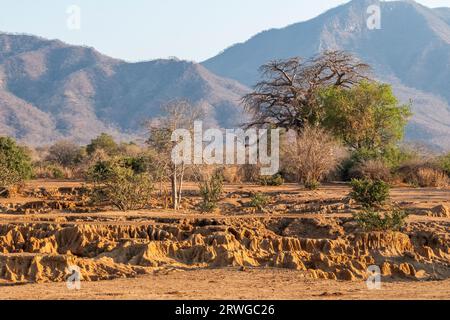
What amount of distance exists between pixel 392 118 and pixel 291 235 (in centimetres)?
2244

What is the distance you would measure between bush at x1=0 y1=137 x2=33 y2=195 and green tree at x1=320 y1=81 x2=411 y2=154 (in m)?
15.4

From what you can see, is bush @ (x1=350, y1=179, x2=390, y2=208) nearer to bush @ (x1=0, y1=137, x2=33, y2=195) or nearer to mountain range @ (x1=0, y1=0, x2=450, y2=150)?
bush @ (x1=0, y1=137, x2=33, y2=195)

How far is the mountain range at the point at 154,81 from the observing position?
119938 millimetres

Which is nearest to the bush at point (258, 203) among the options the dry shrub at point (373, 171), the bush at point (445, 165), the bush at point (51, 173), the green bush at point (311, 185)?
the green bush at point (311, 185)

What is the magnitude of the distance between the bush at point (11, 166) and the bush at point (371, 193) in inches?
507

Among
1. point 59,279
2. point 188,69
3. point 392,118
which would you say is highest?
point 188,69

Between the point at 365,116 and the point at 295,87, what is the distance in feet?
14.6

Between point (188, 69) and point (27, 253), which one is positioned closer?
point (27, 253)

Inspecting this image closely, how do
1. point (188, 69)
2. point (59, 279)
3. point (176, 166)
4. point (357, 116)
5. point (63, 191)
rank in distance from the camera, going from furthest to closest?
point (188, 69) → point (357, 116) → point (63, 191) → point (176, 166) → point (59, 279)

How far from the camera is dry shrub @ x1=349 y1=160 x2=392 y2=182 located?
3334cm

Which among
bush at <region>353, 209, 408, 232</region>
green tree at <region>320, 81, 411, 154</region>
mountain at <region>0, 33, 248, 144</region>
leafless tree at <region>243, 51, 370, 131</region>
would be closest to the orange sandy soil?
bush at <region>353, 209, 408, 232</region>
